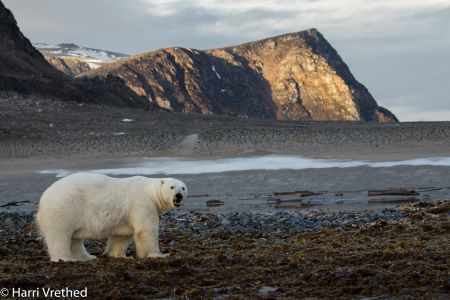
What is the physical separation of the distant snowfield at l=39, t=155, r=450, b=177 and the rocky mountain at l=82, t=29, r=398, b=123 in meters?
87.1

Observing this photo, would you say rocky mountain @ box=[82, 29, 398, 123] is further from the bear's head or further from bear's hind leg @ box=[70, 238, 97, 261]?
bear's hind leg @ box=[70, 238, 97, 261]

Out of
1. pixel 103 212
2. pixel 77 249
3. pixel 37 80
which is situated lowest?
pixel 77 249

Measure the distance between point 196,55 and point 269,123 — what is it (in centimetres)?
8542

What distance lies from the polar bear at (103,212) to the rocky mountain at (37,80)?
47.0 meters

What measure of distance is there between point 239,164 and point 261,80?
110966mm

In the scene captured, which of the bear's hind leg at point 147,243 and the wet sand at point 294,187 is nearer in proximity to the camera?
the bear's hind leg at point 147,243

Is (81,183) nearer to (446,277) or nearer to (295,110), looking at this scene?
(446,277)

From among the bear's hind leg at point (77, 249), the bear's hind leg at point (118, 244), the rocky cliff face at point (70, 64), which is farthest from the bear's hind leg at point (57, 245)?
the rocky cliff face at point (70, 64)

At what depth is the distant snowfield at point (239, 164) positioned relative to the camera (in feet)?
82.9

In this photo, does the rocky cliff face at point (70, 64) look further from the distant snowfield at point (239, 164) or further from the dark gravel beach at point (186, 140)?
the distant snowfield at point (239, 164)

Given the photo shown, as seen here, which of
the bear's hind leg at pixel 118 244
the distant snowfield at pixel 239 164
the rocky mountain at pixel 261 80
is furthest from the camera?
the rocky mountain at pixel 261 80

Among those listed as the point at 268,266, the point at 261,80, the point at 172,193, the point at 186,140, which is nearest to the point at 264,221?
the point at 172,193

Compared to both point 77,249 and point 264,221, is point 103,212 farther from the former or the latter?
point 264,221

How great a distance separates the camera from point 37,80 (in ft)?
201
